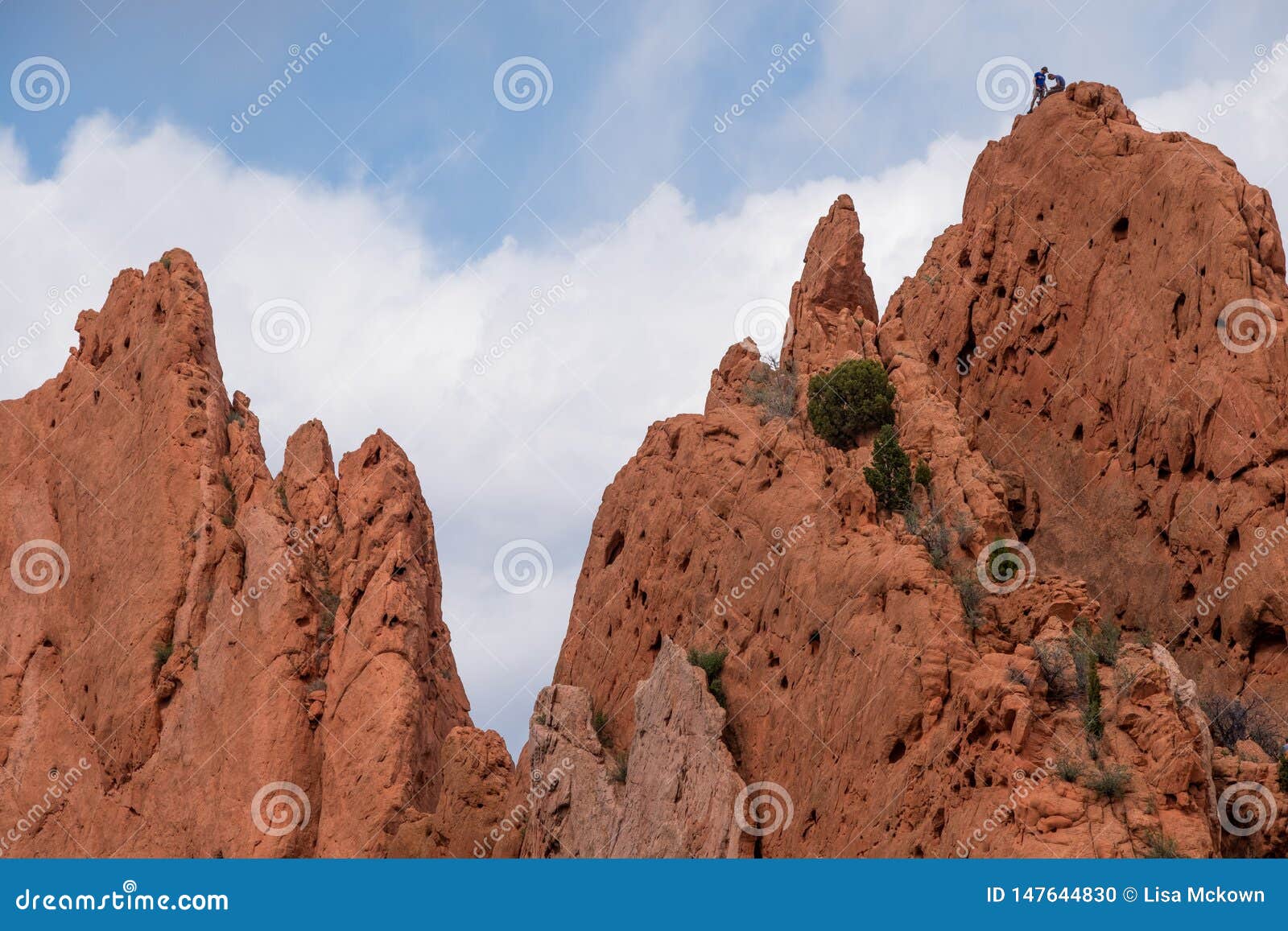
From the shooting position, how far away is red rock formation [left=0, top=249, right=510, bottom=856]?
45.9m

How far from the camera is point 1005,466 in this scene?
40031mm

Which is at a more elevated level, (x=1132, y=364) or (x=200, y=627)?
(x=1132, y=364)

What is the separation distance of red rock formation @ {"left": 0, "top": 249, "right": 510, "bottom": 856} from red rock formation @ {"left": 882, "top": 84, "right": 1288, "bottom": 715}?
58.6 ft

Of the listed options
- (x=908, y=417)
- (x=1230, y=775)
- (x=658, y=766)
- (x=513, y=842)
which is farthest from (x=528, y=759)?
(x=1230, y=775)

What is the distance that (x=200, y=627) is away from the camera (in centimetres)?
5012

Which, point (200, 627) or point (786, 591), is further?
point (200, 627)

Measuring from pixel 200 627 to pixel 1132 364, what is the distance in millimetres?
31272

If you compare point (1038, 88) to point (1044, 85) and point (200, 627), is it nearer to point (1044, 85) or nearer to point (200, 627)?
point (1044, 85)

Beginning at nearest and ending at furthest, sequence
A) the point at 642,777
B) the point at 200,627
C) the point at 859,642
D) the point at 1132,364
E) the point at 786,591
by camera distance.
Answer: the point at 859,642, the point at 786,591, the point at 642,777, the point at 1132,364, the point at 200,627

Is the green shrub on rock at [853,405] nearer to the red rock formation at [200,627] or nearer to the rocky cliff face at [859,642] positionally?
the rocky cliff face at [859,642]

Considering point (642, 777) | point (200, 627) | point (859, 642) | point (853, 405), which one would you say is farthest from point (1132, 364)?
point (200, 627)

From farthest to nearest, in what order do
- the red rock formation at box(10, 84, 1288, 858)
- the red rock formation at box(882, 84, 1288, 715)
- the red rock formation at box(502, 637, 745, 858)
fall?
the red rock formation at box(882, 84, 1288, 715) → the red rock formation at box(502, 637, 745, 858) → the red rock formation at box(10, 84, 1288, 858)

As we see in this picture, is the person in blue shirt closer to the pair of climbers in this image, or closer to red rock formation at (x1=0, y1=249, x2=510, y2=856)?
the pair of climbers

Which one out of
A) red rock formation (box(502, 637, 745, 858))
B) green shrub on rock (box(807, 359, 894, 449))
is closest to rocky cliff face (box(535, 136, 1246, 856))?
red rock formation (box(502, 637, 745, 858))
